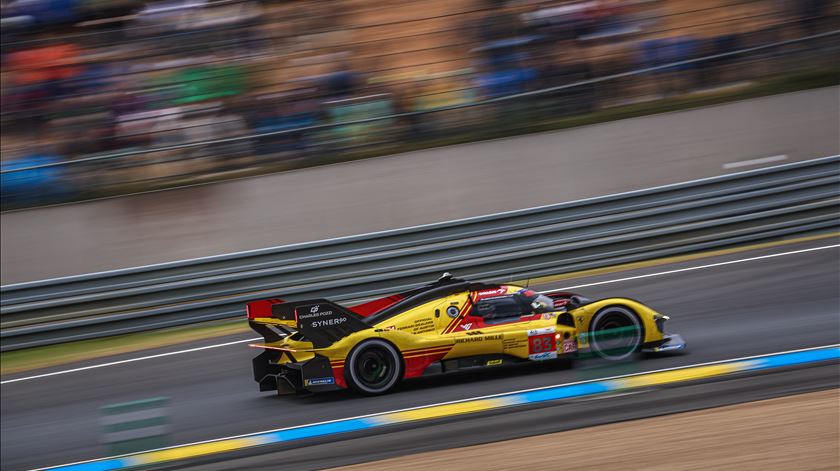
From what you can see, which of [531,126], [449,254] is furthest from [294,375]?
[531,126]

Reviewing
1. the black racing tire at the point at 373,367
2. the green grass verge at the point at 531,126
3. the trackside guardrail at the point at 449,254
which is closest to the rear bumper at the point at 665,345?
the black racing tire at the point at 373,367

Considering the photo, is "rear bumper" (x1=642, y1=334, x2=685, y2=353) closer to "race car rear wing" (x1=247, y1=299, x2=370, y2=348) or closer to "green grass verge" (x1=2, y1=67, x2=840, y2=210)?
"race car rear wing" (x1=247, y1=299, x2=370, y2=348)

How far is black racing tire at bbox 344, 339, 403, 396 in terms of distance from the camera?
25.6ft

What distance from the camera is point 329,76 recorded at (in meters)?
13.6

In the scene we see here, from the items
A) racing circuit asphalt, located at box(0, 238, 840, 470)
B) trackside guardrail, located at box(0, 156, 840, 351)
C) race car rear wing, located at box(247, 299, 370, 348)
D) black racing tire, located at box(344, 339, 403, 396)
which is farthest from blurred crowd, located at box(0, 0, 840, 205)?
black racing tire, located at box(344, 339, 403, 396)

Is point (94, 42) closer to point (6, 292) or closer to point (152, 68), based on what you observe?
point (152, 68)

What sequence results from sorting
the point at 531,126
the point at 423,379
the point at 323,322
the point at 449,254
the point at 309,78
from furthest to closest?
the point at 309,78 → the point at 531,126 → the point at 449,254 → the point at 423,379 → the point at 323,322

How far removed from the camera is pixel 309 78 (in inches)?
536

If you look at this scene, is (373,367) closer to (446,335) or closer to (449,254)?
(446,335)

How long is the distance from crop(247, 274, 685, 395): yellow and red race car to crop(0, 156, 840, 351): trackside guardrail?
398 cm

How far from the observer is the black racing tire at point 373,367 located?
780 cm

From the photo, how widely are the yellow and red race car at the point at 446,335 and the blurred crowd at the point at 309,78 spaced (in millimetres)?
5510

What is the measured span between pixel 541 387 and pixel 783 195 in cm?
609

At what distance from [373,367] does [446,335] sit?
0.69 metres
